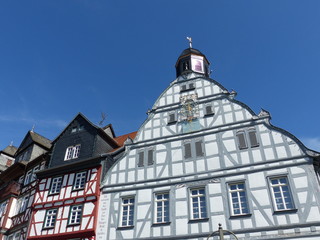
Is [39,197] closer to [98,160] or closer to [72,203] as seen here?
[72,203]

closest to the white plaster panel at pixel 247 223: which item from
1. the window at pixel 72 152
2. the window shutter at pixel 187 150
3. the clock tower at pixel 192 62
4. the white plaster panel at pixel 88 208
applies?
the window shutter at pixel 187 150

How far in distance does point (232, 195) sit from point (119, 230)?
20.7 feet

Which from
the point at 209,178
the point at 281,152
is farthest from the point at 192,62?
the point at 281,152

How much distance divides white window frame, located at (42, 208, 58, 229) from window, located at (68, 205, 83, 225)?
3.92ft

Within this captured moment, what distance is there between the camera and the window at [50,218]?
727 inches

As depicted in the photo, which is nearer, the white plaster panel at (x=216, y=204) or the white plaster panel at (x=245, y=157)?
the white plaster panel at (x=216, y=204)

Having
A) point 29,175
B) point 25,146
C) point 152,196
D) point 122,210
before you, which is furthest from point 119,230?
point 25,146

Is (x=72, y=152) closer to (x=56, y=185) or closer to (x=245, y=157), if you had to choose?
(x=56, y=185)

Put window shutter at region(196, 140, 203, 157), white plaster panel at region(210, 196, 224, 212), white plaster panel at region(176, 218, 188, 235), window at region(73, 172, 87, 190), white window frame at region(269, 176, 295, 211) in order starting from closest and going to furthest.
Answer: white window frame at region(269, 176, 295, 211) → white plaster panel at region(210, 196, 224, 212) → white plaster panel at region(176, 218, 188, 235) → window shutter at region(196, 140, 203, 157) → window at region(73, 172, 87, 190)

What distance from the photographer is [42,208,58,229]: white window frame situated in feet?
60.5

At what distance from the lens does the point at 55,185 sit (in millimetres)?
20172

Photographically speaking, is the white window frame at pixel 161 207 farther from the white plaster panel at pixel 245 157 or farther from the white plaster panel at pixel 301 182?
the white plaster panel at pixel 301 182

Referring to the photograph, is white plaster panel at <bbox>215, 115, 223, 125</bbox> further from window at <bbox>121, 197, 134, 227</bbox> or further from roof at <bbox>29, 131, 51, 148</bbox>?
roof at <bbox>29, 131, 51, 148</bbox>

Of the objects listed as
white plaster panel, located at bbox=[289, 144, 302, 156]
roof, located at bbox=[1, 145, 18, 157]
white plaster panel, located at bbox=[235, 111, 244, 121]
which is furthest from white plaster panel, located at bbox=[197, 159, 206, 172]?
roof, located at bbox=[1, 145, 18, 157]
